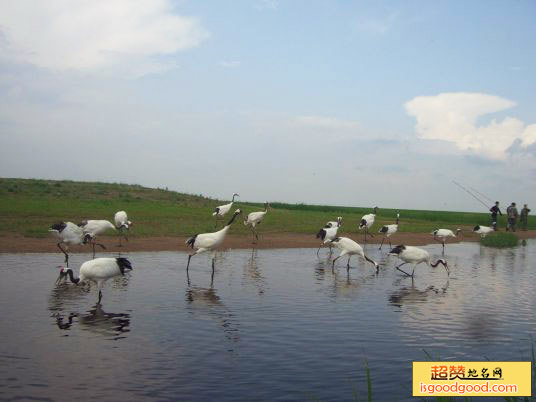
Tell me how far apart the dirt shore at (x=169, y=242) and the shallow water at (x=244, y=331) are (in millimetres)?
4049

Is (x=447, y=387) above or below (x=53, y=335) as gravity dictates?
above

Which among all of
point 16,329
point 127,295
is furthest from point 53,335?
point 127,295

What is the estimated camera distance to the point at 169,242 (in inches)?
1081

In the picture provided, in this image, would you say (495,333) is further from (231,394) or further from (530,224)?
(530,224)

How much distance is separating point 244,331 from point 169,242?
16.5 m

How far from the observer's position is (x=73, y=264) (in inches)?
786

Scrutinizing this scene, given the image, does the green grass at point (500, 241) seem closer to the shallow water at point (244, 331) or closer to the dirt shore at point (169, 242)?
the dirt shore at point (169, 242)

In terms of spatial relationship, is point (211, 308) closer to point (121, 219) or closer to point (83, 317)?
point (83, 317)

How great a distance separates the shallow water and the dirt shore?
4.05 m

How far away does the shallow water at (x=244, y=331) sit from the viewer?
8.70 metres

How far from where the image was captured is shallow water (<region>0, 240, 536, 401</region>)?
870 centimetres

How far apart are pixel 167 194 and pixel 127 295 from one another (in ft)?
125

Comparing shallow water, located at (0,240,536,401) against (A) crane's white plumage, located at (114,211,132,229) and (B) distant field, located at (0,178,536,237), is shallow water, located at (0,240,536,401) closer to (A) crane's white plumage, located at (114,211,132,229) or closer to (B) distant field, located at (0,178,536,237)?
(A) crane's white plumage, located at (114,211,132,229)

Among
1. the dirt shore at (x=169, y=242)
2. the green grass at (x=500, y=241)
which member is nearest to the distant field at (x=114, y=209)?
the dirt shore at (x=169, y=242)
